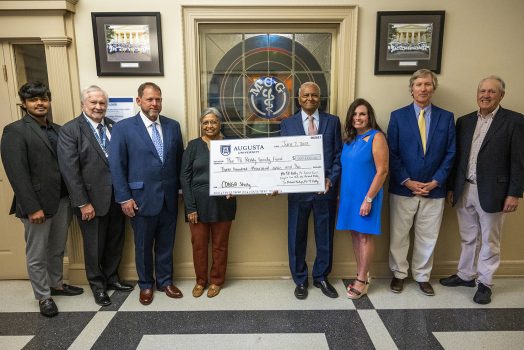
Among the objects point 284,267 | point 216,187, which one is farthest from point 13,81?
point 284,267

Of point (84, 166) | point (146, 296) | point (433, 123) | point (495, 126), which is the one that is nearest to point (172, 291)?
point (146, 296)

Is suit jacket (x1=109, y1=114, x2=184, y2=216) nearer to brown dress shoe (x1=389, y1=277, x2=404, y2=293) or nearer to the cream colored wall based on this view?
the cream colored wall

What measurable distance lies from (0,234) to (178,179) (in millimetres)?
1636

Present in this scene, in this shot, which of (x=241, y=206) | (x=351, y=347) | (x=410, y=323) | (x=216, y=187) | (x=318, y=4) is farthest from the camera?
(x=241, y=206)

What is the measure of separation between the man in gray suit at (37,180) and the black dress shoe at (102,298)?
0.26 metres

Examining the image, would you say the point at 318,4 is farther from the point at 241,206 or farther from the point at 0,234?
the point at 0,234

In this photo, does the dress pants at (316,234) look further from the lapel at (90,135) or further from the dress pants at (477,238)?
the lapel at (90,135)

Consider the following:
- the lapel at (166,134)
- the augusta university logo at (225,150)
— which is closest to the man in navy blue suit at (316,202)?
the augusta university logo at (225,150)

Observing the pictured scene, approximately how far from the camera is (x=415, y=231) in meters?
2.71

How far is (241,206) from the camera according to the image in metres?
2.89

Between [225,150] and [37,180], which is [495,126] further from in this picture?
[37,180]

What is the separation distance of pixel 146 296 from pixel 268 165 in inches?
51.8

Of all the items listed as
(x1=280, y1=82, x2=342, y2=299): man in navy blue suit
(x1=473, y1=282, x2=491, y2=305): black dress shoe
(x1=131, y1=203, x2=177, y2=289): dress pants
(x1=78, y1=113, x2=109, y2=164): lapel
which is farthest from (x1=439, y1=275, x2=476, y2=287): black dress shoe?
(x1=78, y1=113, x2=109, y2=164): lapel

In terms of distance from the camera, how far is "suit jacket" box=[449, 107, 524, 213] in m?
2.41
